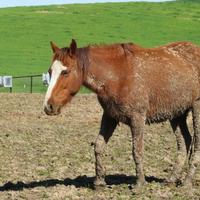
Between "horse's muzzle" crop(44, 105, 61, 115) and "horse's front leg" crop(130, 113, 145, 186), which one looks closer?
"horse's muzzle" crop(44, 105, 61, 115)

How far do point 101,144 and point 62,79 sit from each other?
134 cm

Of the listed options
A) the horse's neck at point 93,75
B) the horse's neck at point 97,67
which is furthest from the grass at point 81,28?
the horse's neck at point 93,75

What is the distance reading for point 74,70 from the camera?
9398 millimetres

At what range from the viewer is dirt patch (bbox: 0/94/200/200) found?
385 inches

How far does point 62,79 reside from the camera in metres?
9.27

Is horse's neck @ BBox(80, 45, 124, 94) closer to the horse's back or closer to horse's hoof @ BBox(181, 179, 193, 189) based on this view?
the horse's back

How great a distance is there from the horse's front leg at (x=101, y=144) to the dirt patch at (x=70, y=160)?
205 millimetres

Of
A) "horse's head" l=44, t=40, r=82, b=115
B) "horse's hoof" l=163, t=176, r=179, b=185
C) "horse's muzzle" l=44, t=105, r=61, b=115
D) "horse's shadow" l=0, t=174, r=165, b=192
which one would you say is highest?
"horse's head" l=44, t=40, r=82, b=115

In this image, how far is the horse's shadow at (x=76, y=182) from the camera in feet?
33.9

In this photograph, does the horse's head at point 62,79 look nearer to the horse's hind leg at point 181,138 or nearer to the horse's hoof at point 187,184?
the horse's hind leg at point 181,138

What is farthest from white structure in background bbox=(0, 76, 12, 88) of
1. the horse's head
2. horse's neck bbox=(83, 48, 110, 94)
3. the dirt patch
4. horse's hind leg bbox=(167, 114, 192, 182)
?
the horse's head

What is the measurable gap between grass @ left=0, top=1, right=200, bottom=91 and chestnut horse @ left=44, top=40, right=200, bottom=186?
36.0m

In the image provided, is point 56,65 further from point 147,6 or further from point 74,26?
point 147,6

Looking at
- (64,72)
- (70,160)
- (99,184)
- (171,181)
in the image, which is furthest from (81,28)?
(64,72)
